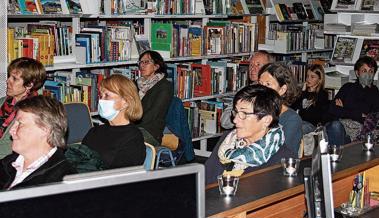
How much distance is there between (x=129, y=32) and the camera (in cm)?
671

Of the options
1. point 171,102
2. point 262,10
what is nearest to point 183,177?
point 171,102

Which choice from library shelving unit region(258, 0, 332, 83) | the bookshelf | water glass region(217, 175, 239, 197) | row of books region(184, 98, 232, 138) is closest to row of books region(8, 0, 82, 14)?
row of books region(184, 98, 232, 138)

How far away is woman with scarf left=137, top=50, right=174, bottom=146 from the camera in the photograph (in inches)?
251

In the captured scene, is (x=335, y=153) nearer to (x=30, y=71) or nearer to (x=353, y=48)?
(x=30, y=71)

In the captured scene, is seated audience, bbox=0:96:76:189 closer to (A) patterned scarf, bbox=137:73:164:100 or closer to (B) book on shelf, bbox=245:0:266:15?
(A) patterned scarf, bbox=137:73:164:100

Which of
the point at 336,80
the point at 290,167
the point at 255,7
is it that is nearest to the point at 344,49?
the point at 336,80

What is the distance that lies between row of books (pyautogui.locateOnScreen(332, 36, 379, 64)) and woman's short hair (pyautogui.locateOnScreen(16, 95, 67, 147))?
5.96 m

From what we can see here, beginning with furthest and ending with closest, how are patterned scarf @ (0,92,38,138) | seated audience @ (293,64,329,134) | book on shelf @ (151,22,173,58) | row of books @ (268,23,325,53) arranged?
row of books @ (268,23,325,53)
book on shelf @ (151,22,173,58)
seated audience @ (293,64,329,134)
patterned scarf @ (0,92,38,138)

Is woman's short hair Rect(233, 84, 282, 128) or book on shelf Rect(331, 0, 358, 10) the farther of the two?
book on shelf Rect(331, 0, 358, 10)

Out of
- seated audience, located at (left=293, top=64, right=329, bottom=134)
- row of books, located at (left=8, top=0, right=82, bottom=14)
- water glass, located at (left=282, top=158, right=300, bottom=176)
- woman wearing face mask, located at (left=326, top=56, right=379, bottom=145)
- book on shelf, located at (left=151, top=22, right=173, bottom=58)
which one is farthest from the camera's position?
woman wearing face mask, located at (left=326, top=56, right=379, bottom=145)

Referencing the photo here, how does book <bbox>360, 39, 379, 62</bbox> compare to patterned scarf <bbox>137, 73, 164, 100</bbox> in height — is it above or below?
above

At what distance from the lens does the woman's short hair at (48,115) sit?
9.71ft

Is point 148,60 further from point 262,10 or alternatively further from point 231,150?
point 231,150

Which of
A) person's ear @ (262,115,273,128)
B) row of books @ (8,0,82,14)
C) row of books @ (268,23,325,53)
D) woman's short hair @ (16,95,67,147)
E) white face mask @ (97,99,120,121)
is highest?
row of books @ (8,0,82,14)
